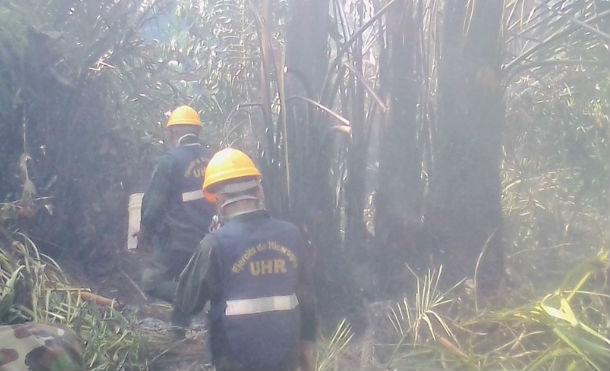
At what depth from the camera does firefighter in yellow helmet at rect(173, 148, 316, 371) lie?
346cm

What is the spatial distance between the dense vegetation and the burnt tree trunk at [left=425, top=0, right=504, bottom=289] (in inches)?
0.5

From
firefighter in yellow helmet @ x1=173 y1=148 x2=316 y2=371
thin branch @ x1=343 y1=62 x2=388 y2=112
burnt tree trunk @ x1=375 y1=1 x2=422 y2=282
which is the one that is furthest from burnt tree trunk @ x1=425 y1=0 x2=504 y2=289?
firefighter in yellow helmet @ x1=173 y1=148 x2=316 y2=371

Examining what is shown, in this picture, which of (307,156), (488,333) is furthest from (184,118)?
(488,333)

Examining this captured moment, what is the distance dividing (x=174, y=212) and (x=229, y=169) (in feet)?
6.63

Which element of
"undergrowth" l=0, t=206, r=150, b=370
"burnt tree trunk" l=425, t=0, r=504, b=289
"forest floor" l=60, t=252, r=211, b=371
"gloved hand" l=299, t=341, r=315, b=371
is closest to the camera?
"gloved hand" l=299, t=341, r=315, b=371

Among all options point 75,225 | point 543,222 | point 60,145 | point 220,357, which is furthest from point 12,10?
point 543,222

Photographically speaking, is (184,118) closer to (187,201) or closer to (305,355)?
(187,201)

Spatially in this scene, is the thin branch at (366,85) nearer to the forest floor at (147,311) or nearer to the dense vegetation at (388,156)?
the dense vegetation at (388,156)

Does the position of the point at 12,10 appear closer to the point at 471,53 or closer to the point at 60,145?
the point at 60,145

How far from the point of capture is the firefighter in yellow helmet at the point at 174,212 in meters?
5.57

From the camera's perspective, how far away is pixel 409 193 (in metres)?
5.78

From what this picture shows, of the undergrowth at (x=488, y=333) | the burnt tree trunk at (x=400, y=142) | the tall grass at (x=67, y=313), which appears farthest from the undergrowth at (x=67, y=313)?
the burnt tree trunk at (x=400, y=142)

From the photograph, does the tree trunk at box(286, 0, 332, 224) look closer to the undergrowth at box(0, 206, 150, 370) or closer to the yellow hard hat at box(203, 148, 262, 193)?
the undergrowth at box(0, 206, 150, 370)

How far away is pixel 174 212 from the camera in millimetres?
5668
